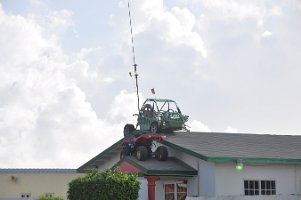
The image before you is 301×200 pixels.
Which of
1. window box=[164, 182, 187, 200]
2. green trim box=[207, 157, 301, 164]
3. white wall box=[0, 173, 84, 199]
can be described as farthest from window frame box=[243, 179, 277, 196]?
white wall box=[0, 173, 84, 199]

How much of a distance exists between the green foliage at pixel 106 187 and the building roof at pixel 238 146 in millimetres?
3701

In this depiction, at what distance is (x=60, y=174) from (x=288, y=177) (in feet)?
63.6

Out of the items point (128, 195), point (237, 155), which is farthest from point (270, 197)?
point (128, 195)

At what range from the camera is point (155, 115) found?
35.0 metres

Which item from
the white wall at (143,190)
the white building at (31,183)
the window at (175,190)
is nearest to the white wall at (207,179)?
the window at (175,190)

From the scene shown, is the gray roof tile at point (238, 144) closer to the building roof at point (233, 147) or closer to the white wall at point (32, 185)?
the building roof at point (233, 147)

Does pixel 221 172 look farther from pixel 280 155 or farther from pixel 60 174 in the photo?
pixel 60 174

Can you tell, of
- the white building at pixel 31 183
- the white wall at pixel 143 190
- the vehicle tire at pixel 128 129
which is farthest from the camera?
the white building at pixel 31 183

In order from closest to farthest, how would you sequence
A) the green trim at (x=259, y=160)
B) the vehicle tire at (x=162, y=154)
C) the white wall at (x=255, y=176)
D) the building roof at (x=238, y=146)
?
the green trim at (x=259, y=160) < the building roof at (x=238, y=146) < the white wall at (x=255, y=176) < the vehicle tire at (x=162, y=154)

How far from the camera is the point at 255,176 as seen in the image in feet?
100

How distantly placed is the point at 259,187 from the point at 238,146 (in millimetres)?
2653

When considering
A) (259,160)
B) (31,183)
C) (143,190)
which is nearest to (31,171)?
(31,183)

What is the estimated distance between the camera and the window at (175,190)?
3170 cm

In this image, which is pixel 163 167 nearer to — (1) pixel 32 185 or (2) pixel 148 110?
(2) pixel 148 110
